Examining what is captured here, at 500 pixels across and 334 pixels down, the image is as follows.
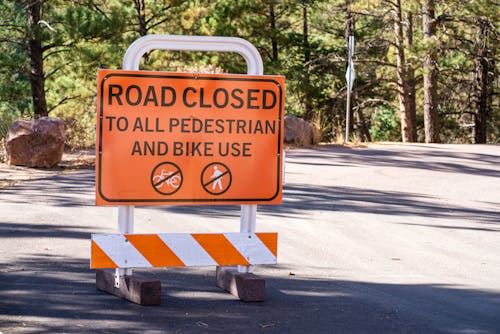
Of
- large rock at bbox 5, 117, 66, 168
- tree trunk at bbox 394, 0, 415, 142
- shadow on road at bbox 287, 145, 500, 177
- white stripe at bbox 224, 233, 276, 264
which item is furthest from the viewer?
tree trunk at bbox 394, 0, 415, 142

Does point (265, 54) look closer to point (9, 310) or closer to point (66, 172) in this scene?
point (66, 172)

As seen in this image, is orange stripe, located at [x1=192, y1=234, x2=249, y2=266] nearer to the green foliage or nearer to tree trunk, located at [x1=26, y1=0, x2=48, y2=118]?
tree trunk, located at [x1=26, y1=0, x2=48, y2=118]

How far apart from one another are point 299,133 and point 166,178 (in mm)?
16100

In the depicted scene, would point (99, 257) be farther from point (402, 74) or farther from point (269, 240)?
point (402, 74)

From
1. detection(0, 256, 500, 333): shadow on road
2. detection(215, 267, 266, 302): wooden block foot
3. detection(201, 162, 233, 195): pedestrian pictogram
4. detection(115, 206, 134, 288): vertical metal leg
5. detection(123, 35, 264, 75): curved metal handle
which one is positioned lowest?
detection(0, 256, 500, 333): shadow on road

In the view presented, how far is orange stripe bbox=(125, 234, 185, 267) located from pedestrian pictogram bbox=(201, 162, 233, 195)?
515mm

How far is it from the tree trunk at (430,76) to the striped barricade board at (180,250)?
77.4 feet

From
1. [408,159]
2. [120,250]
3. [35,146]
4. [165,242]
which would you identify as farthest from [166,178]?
[408,159]

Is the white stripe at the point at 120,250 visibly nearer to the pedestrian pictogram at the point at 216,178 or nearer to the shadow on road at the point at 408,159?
the pedestrian pictogram at the point at 216,178

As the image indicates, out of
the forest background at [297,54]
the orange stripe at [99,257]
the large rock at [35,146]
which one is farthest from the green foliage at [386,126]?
the orange stripe at [99,257]

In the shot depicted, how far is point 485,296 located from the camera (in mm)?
7156

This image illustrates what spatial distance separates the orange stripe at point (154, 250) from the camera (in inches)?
259

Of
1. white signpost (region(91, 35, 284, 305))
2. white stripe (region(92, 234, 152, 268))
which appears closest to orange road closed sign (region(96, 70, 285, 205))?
white signpost (region(91, 35, 284, 305))

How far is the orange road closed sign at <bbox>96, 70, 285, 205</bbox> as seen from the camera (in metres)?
6.62
